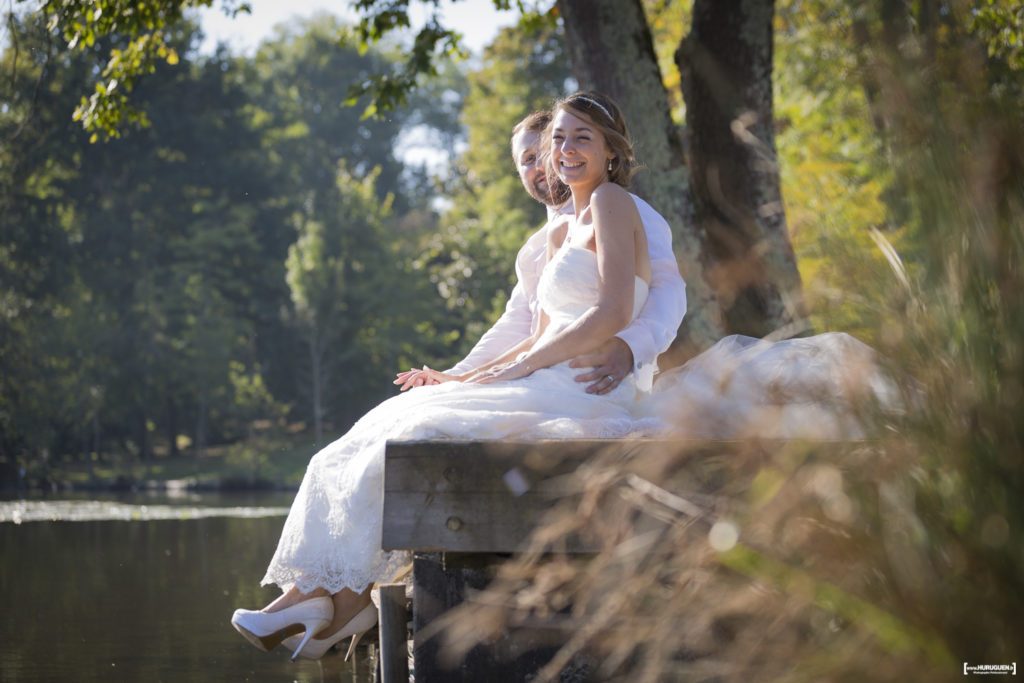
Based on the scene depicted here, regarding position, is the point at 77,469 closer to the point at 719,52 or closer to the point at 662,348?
the point at 719,52

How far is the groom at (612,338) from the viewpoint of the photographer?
135 inches

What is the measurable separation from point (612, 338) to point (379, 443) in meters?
0.83

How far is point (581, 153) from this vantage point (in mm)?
3824

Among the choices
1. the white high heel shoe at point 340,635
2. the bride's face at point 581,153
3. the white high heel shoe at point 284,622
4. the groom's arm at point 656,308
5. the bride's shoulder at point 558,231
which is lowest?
the white high heel shoe at point 340,635

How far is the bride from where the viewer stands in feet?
9.83

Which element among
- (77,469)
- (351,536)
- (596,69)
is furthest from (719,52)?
(77,469)

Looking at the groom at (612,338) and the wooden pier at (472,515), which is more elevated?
the groom at (612,338)

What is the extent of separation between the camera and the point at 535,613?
8.84ft

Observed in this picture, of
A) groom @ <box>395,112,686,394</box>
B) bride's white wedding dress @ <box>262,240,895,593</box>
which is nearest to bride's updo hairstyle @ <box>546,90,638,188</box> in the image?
groom @ <box>395,112,686,394</box>

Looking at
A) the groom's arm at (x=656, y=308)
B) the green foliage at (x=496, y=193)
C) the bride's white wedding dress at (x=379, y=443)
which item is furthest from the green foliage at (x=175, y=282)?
the bride's white wedding dress at (x=379, y=443)

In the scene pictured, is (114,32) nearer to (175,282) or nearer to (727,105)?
(727,105)

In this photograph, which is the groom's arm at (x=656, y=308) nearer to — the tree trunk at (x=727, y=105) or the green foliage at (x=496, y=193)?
the tree trunk at (x=727, y=105)

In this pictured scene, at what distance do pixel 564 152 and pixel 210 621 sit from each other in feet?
12.3

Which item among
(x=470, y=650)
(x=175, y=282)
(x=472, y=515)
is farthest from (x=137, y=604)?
(x=175, y=282)
